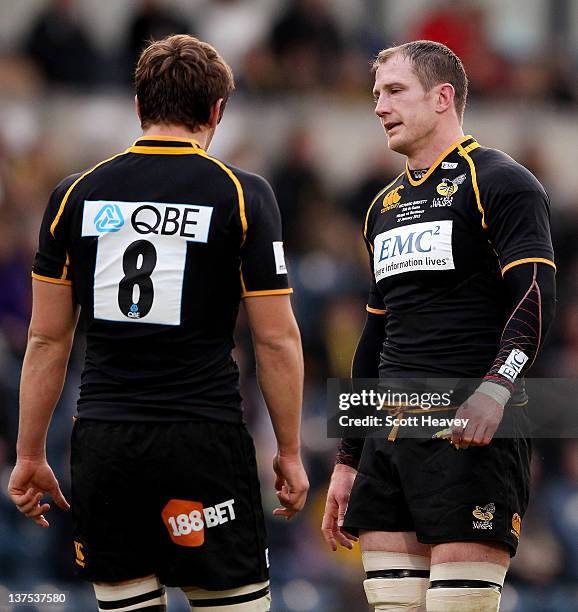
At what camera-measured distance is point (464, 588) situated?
4.49 m

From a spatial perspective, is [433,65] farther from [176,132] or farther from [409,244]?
[176,132]

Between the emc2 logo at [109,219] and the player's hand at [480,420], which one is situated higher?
the emc2 logo at [109,219]

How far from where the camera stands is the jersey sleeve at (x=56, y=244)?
4543mm

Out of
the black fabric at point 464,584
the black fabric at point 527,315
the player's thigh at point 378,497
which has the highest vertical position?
the black fabric at point 527,315

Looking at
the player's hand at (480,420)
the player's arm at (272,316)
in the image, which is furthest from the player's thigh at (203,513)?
the player's hand at (480,420)

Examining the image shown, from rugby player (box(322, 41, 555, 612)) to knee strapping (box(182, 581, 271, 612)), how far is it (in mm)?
549

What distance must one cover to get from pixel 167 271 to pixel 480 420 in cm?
120

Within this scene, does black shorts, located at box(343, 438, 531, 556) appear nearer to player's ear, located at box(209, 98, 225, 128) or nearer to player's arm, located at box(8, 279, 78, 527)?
player's arm, located at box(8, 279, 78, 527)

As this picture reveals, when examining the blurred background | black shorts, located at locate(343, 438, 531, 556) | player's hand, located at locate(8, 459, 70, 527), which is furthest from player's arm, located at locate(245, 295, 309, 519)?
the blurred background

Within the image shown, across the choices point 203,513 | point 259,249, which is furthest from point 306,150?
point 203,513

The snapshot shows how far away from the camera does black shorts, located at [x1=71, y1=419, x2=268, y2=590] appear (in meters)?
4.35

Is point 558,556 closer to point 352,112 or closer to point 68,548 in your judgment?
point 68,548

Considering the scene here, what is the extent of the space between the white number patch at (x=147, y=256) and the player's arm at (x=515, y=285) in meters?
1.07

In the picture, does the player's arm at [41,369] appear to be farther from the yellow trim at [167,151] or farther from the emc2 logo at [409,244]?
the emc2 logo at [409,244]
